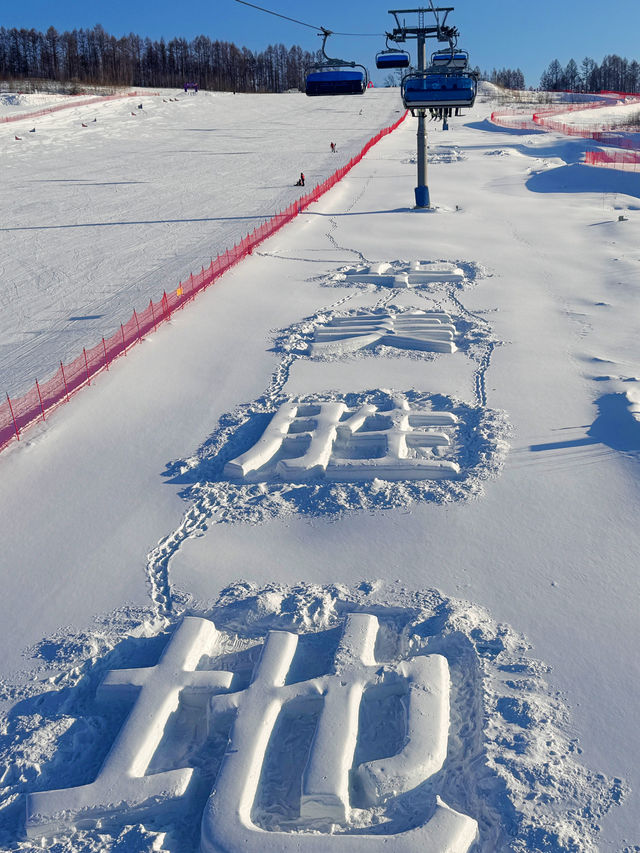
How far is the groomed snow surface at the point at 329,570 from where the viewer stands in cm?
564

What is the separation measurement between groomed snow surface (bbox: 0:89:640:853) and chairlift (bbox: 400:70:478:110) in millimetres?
5359

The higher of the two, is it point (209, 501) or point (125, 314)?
point (125, 314)

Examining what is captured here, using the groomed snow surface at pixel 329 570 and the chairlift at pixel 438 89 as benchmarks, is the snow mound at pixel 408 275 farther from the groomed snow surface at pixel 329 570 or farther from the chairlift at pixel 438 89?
the chairlift at pixel 438 89

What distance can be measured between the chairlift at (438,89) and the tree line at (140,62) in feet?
335

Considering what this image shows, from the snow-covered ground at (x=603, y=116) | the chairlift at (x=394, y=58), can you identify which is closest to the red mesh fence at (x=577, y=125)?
the snow-covered ground at (x=603, y=116)

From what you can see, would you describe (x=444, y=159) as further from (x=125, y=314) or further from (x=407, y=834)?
(x=407, y=834)

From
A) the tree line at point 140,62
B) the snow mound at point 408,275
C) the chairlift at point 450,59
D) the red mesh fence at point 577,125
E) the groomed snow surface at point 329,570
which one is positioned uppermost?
the tree line at point 140,62

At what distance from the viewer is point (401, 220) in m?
27.5

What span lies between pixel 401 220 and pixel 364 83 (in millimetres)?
7541


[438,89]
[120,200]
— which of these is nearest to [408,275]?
[438,89]

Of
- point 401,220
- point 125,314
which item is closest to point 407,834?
point 125,314

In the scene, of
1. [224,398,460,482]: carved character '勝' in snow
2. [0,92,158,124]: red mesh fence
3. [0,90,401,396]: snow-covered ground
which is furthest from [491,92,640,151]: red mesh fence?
[224,398,460,482]: carved character '勝' in snow

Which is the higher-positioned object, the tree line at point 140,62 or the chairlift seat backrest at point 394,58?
the tree line at point 140,62

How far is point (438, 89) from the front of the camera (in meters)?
20.9
